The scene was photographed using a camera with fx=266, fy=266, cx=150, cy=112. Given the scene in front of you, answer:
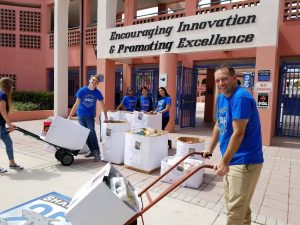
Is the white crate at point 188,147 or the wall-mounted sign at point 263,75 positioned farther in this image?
the wall-mounted sign at point 263,75

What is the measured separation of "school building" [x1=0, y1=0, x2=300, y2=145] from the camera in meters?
7.78

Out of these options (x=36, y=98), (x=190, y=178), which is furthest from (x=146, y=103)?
(x=36, y=98)

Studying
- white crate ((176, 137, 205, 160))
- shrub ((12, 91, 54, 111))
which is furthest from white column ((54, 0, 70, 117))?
white crate ((176, 137, 205, 160))

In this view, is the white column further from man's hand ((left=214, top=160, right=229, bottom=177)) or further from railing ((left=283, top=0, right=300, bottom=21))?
man's hand ((left=214, top=160, right=229, bottom=177))

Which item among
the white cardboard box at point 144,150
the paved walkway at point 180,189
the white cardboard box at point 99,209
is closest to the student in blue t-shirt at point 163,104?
the paved walkway at point 180,189

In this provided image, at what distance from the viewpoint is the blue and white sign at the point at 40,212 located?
2.59 m

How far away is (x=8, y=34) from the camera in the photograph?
1591 cm

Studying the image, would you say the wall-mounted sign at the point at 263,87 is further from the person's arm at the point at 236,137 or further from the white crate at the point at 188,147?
the person's arm at the point at 236,137

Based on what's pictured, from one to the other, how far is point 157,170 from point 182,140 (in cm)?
81

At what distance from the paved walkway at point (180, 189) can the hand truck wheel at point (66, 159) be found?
Answer: 3.6 inches

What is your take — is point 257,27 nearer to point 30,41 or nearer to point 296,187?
point 296,187

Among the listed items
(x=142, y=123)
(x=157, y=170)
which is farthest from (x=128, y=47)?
(x=157, y=170)

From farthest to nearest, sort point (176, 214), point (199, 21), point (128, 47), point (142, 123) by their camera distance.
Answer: point (128, 47)
point (199, 21)
point (142, 123)
point (176, 214)

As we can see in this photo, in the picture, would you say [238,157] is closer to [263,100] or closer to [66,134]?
[66,134]
